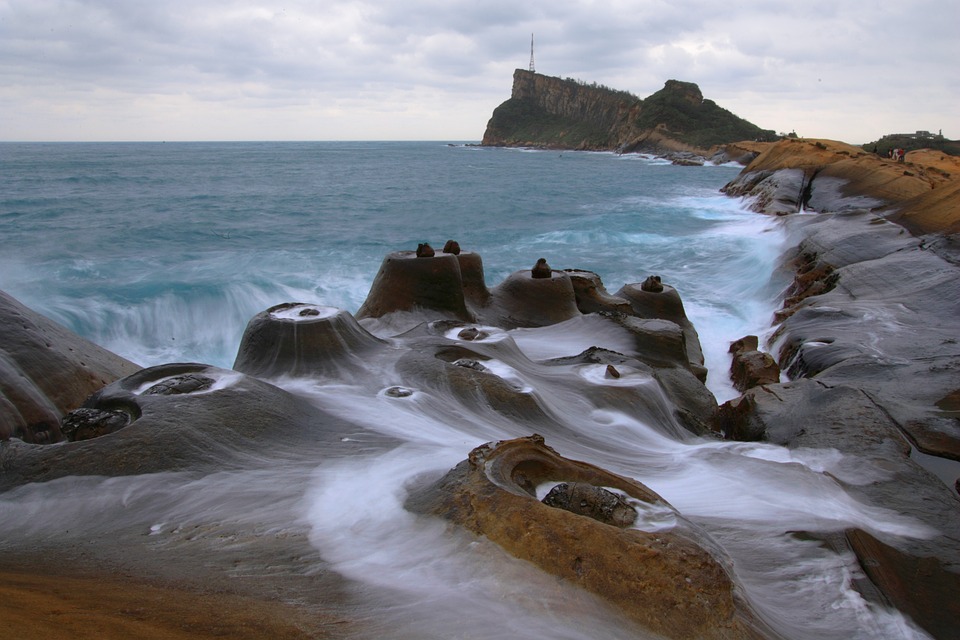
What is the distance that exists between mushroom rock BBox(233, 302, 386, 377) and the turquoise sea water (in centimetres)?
536

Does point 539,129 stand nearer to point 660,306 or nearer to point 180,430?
point 660,306

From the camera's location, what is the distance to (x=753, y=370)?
6.95 m

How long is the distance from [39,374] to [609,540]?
11.4 feet

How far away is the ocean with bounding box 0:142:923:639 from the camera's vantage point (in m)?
2.50

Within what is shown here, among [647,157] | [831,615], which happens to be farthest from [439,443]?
[647,157]

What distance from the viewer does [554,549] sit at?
2.30 m

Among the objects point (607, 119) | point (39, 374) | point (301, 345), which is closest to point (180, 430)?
point (39, 374)

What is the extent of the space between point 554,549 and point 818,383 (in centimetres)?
398

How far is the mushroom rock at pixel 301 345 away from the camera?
15.8 ft

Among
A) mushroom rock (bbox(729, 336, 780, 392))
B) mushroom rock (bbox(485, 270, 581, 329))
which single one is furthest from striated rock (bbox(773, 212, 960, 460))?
mushroom rock (bbox(485, 270, 581, 329))

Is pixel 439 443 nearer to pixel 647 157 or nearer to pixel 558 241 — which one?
pixel 558 241

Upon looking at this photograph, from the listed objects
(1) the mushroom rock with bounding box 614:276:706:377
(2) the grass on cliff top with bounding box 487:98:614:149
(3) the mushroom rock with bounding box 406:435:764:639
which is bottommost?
(1) the mushroom rock with bounding box 614:276:706:377

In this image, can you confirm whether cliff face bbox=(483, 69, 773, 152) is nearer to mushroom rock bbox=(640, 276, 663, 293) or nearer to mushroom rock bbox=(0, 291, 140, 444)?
mushroom rock bbox=(640, 276, 663, 293)

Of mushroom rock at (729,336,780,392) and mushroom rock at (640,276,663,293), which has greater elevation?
mushroom rock at (640,276,663,293)
